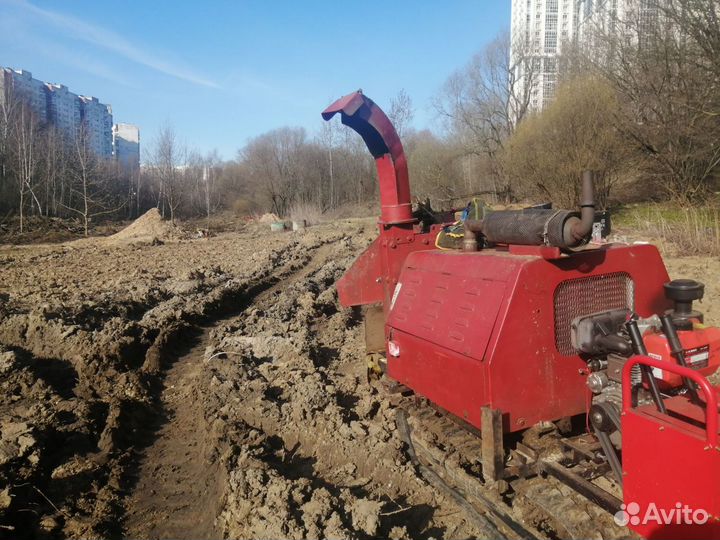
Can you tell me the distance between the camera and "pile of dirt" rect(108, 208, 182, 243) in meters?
23.2

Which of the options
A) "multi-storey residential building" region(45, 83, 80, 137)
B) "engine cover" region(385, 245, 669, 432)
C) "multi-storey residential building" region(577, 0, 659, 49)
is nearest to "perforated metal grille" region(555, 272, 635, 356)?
"engine cover" region(385, 245, 669, 432)

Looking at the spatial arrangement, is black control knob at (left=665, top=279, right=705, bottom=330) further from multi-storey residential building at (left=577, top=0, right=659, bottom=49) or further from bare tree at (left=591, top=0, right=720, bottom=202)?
multi-storey residential building at (left=577, top=0, right=659, bottom=49)

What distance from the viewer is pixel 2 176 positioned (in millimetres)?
34438

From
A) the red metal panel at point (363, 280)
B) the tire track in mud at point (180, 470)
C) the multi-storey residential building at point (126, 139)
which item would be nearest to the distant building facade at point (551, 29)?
the red metal panel at point (363, 280)

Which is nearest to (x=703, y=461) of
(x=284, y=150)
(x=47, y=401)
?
(x=47, y=401)

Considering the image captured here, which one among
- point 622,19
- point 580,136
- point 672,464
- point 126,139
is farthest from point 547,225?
point 126,139

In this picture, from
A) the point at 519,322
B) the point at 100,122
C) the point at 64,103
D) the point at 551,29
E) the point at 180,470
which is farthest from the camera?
the point at 100,122

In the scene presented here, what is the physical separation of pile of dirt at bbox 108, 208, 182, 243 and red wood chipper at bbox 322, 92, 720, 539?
20.9 meters

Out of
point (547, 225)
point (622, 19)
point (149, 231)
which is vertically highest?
point (622, 19)

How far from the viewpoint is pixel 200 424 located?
4840mm

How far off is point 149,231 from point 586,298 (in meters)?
23.9

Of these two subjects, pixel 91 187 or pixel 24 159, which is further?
pixel 91 187

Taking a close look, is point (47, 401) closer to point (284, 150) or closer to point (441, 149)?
point (441, 149)

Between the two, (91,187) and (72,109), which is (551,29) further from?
(72,109)
